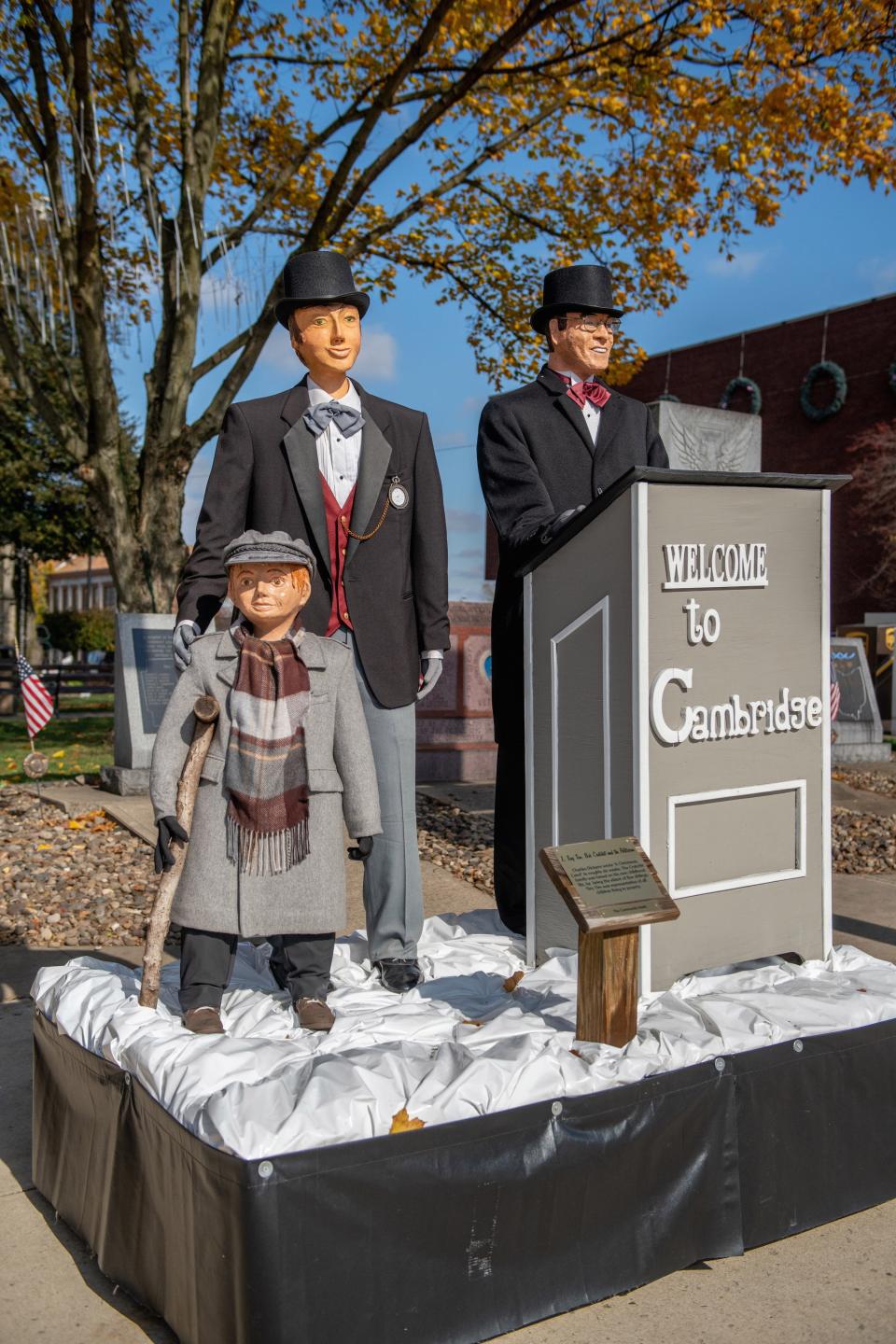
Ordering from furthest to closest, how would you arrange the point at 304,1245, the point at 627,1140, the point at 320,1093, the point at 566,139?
the point at 566,139
the point at 627,1140
the point at 320,1093
the point at 304,1245

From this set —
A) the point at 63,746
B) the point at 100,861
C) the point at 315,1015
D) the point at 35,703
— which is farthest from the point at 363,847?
the point at 63,746

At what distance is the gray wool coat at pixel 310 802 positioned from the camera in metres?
2.89

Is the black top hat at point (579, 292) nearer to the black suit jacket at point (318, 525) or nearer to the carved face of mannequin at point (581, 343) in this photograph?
the carved face of mannequin at point (581, 343)

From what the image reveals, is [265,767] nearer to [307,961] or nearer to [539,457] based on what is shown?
[307,961]

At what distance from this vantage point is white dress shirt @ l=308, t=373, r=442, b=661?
3.47m

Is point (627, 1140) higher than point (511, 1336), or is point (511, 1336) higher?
point (627, 1140)

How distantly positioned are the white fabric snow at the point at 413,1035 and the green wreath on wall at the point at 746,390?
97.7ft

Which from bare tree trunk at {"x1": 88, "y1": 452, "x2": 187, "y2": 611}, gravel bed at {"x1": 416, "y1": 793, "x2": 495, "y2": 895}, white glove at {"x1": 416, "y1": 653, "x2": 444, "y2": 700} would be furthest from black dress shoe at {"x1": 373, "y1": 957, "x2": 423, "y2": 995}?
bare tree trunk at {"x1": 88, "y1": 452, "x2": 187, "y2": 611}

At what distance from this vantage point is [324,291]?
3.32m

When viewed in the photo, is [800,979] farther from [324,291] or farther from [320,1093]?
[324,291]

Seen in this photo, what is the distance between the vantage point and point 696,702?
3266 mm

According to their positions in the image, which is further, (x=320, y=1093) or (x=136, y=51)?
(x=136, y=51)

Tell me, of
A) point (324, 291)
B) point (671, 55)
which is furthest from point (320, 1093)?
point (671, 55)

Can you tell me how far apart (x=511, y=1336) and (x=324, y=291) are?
2.52 m
